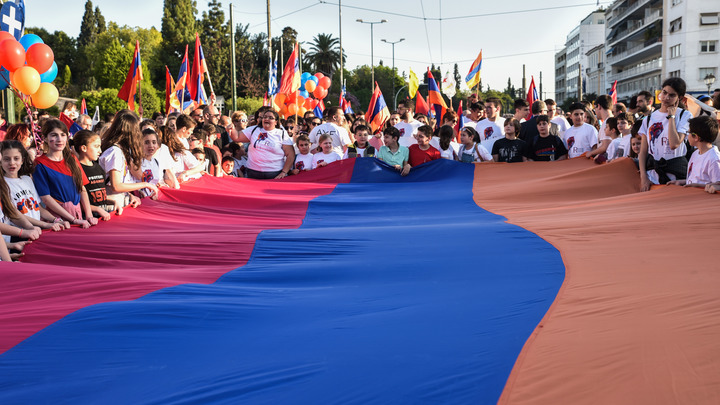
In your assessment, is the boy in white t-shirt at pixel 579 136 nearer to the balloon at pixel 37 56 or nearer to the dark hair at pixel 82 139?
the dark hair at pixel 82 139

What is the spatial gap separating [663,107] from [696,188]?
3.97 ft

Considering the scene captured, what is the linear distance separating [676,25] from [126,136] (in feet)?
189

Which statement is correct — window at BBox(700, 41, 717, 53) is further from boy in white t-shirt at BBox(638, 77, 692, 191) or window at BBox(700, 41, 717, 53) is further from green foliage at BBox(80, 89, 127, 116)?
boy in white t-shirt at BBox(638, 77, 692, 191)

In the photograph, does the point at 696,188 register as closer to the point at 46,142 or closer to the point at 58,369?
the point at 58,369

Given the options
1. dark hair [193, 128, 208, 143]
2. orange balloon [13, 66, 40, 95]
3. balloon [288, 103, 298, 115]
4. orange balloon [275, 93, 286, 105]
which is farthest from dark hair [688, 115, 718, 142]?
balloon [288, 103, 298, 115]

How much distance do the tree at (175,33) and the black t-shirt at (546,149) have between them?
59.7 m

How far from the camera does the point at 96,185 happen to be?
5465mm

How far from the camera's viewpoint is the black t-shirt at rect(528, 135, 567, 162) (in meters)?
8.21

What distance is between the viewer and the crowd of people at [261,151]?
4.99 meters

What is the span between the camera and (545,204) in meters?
5.96

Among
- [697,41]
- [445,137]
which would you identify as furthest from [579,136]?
[697,41]

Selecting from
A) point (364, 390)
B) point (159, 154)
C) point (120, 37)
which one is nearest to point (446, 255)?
point (364, 390)

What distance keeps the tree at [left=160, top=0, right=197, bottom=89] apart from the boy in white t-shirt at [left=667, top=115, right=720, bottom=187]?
6269 centimetres

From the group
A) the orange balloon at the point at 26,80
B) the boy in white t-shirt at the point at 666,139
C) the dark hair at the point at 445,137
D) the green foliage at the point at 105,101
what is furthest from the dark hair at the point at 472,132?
the green foliage at the point at 105,101
